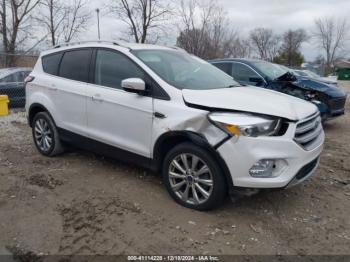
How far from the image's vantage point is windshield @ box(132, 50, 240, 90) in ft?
13.6

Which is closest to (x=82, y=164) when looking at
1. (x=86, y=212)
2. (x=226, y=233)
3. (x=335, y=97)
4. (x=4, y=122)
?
(x=86, y=212)

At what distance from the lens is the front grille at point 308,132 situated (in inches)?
139

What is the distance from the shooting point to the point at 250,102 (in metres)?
3.63

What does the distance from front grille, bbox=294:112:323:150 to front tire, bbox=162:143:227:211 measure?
2.84 ft

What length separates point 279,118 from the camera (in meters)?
3.42

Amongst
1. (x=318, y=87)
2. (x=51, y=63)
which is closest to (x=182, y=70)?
(x=51, y=63)

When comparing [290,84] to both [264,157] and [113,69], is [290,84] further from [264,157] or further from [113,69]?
[264,157]

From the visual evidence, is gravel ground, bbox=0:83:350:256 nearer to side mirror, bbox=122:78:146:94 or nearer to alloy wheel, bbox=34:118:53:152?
alloy wheel, bbox=34:118:53:152

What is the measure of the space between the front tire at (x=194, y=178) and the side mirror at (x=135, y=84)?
78 cm

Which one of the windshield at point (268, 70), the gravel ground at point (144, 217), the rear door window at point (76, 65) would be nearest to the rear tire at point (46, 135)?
the gravel ground at point (144, 217)

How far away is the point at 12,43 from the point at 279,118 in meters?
23.0

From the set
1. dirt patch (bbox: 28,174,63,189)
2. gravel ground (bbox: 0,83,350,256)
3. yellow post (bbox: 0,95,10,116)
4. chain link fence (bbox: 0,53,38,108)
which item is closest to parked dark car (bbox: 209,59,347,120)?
gravel ground (bbox: 0,83,350,256)

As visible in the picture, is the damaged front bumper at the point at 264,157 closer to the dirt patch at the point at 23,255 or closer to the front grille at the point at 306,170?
the front grille at the point at 306,170

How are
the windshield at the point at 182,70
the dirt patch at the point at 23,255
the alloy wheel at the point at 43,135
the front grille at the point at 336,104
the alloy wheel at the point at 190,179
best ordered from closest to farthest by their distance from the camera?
the dirt patch at the point at 23,255 → the alloy wheel at the point at 190,179 → the windshield at the point at 182,70 → the alloy wheel at the point at 43,135 → the front grille at the point at 336,104
